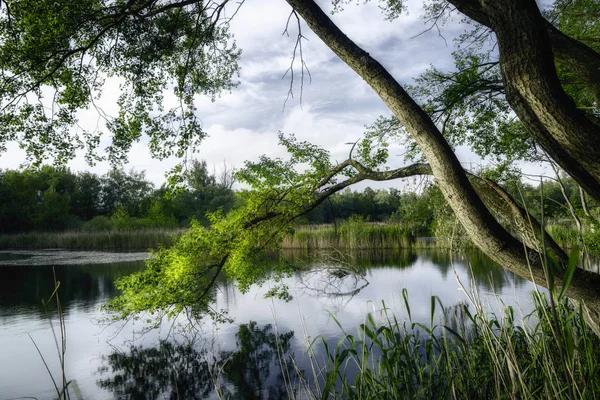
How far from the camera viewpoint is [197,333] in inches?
293

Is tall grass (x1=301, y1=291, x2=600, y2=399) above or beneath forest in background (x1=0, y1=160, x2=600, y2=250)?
beneath

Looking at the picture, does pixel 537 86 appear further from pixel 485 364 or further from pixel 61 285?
pixel 61 285

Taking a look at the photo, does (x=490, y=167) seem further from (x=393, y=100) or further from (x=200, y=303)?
(x=200, y=303)

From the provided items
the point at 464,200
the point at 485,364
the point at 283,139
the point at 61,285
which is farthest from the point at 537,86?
the point at 61,285

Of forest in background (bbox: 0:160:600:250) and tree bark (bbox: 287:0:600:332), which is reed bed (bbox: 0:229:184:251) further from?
tree bark (bbox: 287:0:600:332)

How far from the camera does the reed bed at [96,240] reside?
2302cm

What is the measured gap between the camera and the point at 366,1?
5035mm

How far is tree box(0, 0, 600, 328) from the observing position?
2.40 meters

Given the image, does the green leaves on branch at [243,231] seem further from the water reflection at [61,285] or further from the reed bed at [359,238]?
the reed bed at [359,238]

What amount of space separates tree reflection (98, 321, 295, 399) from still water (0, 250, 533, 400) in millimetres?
13

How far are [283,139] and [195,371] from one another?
10.6ft

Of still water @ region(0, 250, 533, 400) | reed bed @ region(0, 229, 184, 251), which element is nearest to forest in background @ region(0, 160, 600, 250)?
reed bed @ region(0, 229, 184, 251)

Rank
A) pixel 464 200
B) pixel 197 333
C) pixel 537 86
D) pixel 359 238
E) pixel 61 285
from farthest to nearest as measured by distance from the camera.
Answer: pixel 359 238
pixel 61 285
pixel 197 333
pixel 464 200
pixel 537 86

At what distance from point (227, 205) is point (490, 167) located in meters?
30.9
